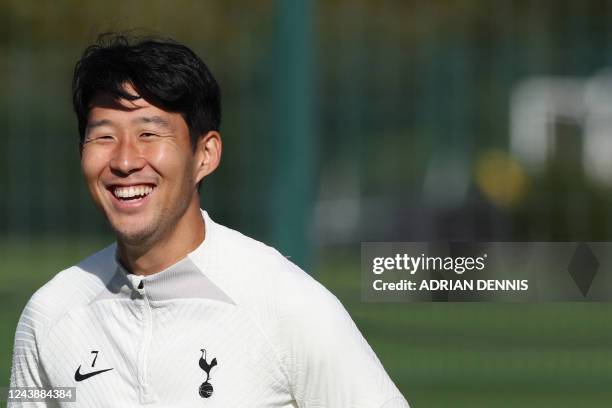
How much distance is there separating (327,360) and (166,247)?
50cm

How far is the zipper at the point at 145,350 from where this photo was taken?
310 cm

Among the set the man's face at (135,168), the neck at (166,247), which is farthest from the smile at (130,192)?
the neck at (166,247)

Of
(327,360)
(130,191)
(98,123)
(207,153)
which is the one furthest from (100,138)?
(327,360)

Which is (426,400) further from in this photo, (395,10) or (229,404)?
(229,404)

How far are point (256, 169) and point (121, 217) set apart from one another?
2791 mm

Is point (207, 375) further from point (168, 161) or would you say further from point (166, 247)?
point (168, 161)

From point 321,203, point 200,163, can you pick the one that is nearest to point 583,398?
point 321,203

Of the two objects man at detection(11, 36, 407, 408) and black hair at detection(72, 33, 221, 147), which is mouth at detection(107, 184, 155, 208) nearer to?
man at detection(11, 36, 407, 408)

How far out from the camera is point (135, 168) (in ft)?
10.3

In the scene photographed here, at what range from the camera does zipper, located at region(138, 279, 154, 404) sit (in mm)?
3104

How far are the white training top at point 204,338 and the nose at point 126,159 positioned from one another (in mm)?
251

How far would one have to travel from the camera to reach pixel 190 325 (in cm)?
318

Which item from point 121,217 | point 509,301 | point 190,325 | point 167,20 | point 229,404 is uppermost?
point 167,20

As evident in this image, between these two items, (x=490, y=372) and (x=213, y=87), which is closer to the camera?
(x=213, y=87)
